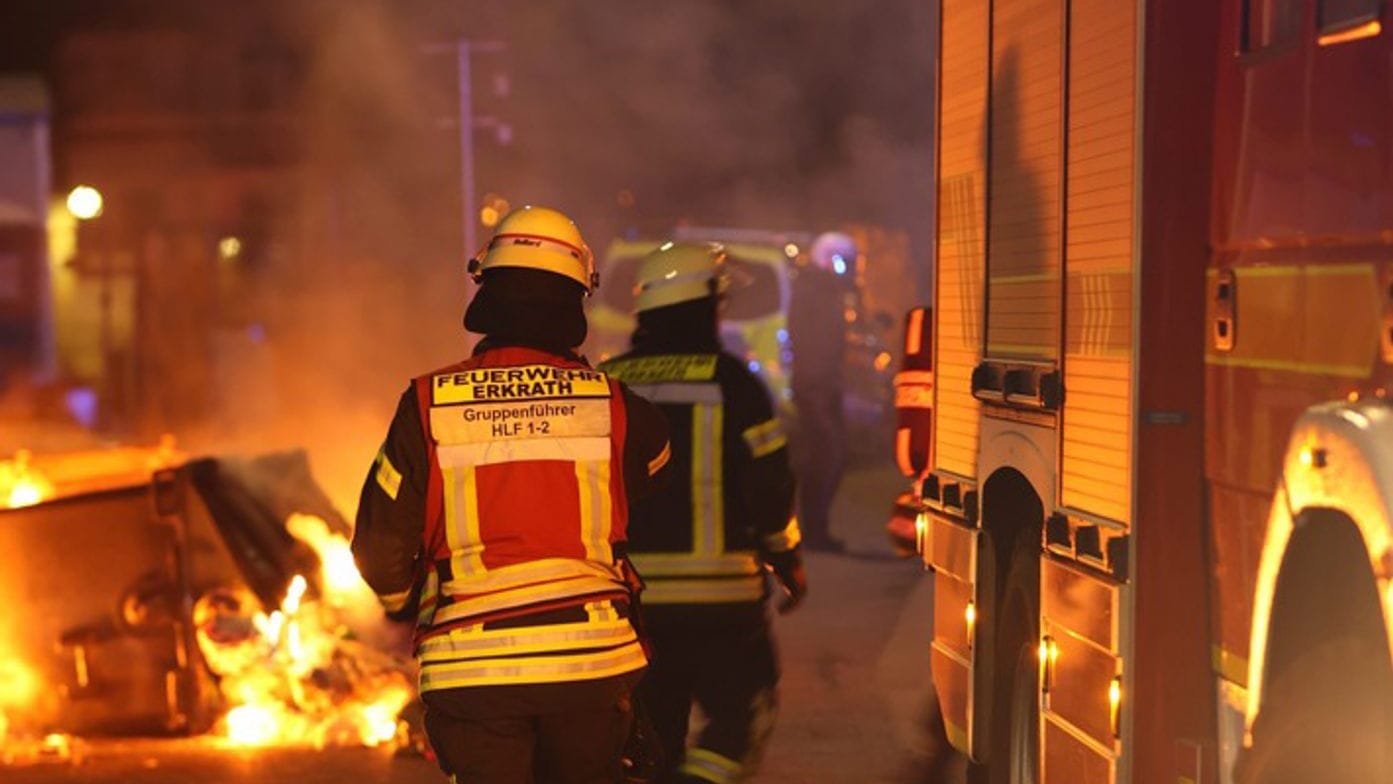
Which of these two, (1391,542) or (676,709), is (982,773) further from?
(1391,542)

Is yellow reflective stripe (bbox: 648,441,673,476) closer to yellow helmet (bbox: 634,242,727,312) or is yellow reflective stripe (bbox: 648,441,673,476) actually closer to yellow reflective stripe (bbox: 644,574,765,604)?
yellow reflective stripe (bbox: 644,574,765,604)

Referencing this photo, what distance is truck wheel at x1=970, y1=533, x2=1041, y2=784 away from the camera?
5.76m

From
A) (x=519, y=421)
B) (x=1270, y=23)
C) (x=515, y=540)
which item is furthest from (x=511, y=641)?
(x=1270, y=23)

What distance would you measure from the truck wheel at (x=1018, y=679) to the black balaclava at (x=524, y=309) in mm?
1724

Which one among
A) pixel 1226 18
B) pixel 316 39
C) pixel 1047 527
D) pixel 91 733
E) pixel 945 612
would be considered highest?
pixel 316 39

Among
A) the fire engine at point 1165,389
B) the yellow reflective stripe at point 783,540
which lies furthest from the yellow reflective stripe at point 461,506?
the fire engine at point 1165,389

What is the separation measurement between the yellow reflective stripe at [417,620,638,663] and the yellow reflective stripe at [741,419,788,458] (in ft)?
3.08

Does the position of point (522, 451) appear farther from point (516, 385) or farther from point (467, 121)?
point (467, 121)

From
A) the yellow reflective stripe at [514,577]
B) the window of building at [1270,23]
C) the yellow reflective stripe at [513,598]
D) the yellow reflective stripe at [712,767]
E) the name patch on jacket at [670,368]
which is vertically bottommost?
the yellow reflective stripe at [712,767]

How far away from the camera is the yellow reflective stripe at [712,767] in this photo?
5148mm

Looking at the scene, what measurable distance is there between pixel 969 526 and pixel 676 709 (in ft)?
4.41

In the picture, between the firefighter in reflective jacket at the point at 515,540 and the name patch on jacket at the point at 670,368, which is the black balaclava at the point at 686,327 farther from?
the firefighter in reflective jacket at the point at 515,540

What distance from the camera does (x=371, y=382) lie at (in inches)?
945

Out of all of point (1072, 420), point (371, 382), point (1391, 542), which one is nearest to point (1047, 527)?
point (1072, 420)
